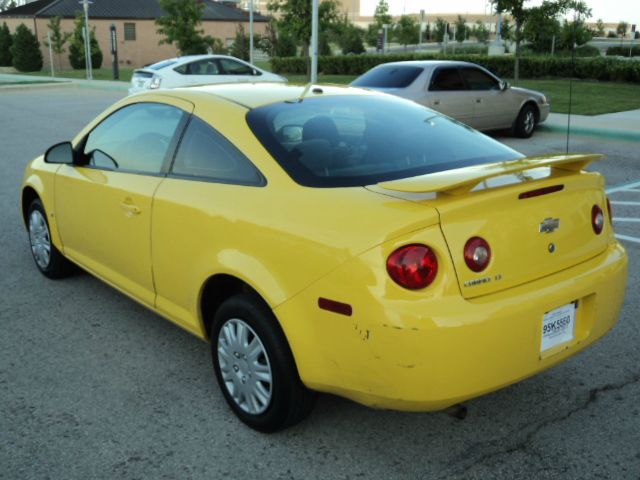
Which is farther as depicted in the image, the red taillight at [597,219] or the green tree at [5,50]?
the green tree at [5,50]

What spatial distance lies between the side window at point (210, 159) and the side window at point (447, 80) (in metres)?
9.18

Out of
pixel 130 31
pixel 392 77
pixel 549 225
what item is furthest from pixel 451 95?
pixel 130 31

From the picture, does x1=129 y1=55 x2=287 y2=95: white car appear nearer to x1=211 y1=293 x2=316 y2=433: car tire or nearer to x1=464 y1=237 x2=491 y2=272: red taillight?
x1=211 y1=293 x2=316 y2=433: car tire

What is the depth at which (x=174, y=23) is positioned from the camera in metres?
39.4

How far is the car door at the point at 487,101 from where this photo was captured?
12930 mm

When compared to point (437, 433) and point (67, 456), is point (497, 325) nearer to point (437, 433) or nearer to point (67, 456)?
point (437, 433)

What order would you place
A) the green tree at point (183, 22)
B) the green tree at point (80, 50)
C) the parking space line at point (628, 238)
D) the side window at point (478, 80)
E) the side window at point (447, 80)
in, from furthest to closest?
the green tree at point (80, 50), the green tree at point (183, 22), the side window at point (478, 80), the side window at point (447, 80), the parking space line at point (628, 238)

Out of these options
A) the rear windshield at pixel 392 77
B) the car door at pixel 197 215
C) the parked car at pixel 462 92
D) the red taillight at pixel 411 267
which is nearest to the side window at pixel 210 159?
the car door at pixel 197 215

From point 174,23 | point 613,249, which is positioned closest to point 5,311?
point 613,249

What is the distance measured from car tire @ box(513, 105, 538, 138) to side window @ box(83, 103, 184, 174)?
10392mm

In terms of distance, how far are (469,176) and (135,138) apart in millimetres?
2187

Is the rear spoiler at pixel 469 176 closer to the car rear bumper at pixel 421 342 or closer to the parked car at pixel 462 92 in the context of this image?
the car rear bumper at pixel 421 342

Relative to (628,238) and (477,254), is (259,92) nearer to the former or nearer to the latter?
(477,254)

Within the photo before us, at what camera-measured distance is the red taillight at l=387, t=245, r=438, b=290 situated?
264 cm
